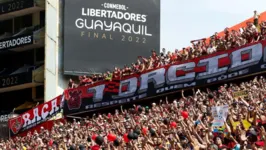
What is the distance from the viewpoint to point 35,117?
38719 millimetres

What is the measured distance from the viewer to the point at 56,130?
32.6m

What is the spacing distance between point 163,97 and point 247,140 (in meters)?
15.0

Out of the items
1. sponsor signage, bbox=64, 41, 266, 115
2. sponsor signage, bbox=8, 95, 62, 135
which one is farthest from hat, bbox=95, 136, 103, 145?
sponsor signage, bbox=8, 95, 62, 135

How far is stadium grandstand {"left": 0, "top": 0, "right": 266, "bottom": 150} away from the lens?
19.5m

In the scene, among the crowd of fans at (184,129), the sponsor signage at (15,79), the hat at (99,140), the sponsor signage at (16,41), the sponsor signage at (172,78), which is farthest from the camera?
the sponsor signage at (16,41)

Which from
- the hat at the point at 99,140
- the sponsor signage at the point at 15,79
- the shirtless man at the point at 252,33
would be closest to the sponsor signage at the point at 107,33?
the sponsor signage at the point at 15,79

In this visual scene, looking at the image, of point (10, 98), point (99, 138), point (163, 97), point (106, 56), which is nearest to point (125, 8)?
point (106, 56)

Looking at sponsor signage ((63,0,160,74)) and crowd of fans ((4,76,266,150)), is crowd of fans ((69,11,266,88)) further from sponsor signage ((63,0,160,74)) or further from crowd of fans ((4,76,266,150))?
sponsor signage ((63,0,160,74))

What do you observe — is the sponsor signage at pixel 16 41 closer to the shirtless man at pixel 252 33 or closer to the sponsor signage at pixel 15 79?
the sponsor signage at pixel 15 79

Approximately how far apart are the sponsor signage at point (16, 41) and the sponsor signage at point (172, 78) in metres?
7.84

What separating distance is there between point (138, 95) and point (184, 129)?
13.7 meters

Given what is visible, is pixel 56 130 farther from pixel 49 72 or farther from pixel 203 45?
pixel 49 72

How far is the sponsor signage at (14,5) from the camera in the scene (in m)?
44.2

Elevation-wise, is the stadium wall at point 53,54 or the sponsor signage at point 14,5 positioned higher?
the sponsor signage at point 14,5
